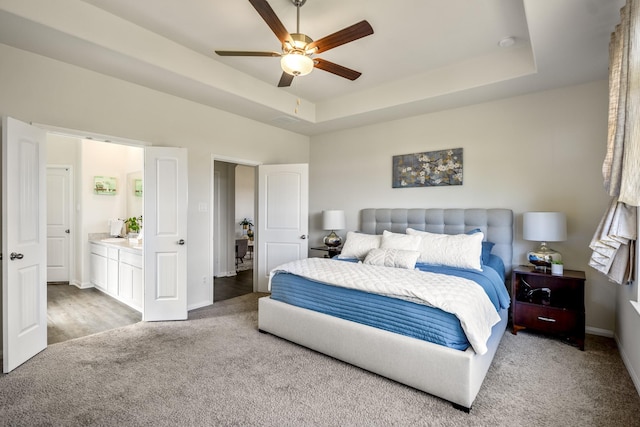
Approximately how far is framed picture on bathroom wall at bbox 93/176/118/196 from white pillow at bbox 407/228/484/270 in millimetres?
5274

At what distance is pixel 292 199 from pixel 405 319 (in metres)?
2.97

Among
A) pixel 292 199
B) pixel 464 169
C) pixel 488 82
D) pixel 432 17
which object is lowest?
pixel 292 199

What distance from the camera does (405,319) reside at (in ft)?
7.45

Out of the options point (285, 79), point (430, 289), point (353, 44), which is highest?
point (353, 44)

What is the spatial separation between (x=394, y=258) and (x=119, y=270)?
3.81 m

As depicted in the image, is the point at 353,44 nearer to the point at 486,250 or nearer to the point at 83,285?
the point at 486,250

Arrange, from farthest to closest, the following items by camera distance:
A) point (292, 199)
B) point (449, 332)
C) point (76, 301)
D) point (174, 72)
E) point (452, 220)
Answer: point (292, 199), point (76, 301), point (452, 220), point (174, 72), point (449, 332)

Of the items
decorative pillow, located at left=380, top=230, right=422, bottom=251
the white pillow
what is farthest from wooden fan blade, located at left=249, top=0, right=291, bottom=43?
the white pillow

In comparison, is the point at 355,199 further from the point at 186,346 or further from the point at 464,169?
the point at 186,346

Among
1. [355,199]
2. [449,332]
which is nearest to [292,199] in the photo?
[355,199]

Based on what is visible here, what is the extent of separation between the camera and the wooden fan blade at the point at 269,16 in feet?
6.11

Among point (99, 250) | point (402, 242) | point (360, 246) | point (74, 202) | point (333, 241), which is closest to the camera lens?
point (402, 242)

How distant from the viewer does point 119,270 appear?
436 cm

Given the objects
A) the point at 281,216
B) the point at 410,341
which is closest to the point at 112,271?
the point at 281,216
